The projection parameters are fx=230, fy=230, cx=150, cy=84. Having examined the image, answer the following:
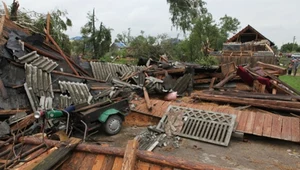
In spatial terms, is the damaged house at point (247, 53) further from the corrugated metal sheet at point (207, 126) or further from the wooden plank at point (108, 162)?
the wooden plank at point (108, 162)

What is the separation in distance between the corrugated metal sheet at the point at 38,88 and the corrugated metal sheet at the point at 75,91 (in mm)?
372

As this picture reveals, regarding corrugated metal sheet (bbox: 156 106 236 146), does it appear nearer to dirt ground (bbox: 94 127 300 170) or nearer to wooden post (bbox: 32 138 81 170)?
dirt ground (bbox: 94 127 300 170)

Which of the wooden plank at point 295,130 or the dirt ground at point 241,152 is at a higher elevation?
the wooden plank at point 295,130

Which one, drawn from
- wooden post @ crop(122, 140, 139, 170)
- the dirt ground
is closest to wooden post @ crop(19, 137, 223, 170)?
wooden post @ crop(122, 140, 139, 170)

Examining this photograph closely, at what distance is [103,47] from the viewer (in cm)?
2231

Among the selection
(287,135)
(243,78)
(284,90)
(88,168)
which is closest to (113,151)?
(88,168)

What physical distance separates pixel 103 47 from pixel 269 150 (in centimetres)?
1918

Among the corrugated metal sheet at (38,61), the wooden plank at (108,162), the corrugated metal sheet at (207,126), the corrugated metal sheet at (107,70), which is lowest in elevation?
the corrugated metal sheet at (207,126)

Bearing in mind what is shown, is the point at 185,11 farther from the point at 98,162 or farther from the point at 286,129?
the point at 98,162

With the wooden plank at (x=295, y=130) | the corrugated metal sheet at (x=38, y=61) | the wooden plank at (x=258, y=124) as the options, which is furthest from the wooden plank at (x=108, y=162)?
the corrugated metal sheet at (x=38, y=61)

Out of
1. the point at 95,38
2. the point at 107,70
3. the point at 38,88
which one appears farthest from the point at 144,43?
the point at 38,88

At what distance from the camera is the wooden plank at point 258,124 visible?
573cm

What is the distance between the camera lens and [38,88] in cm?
645

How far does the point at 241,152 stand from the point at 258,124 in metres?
1.15
